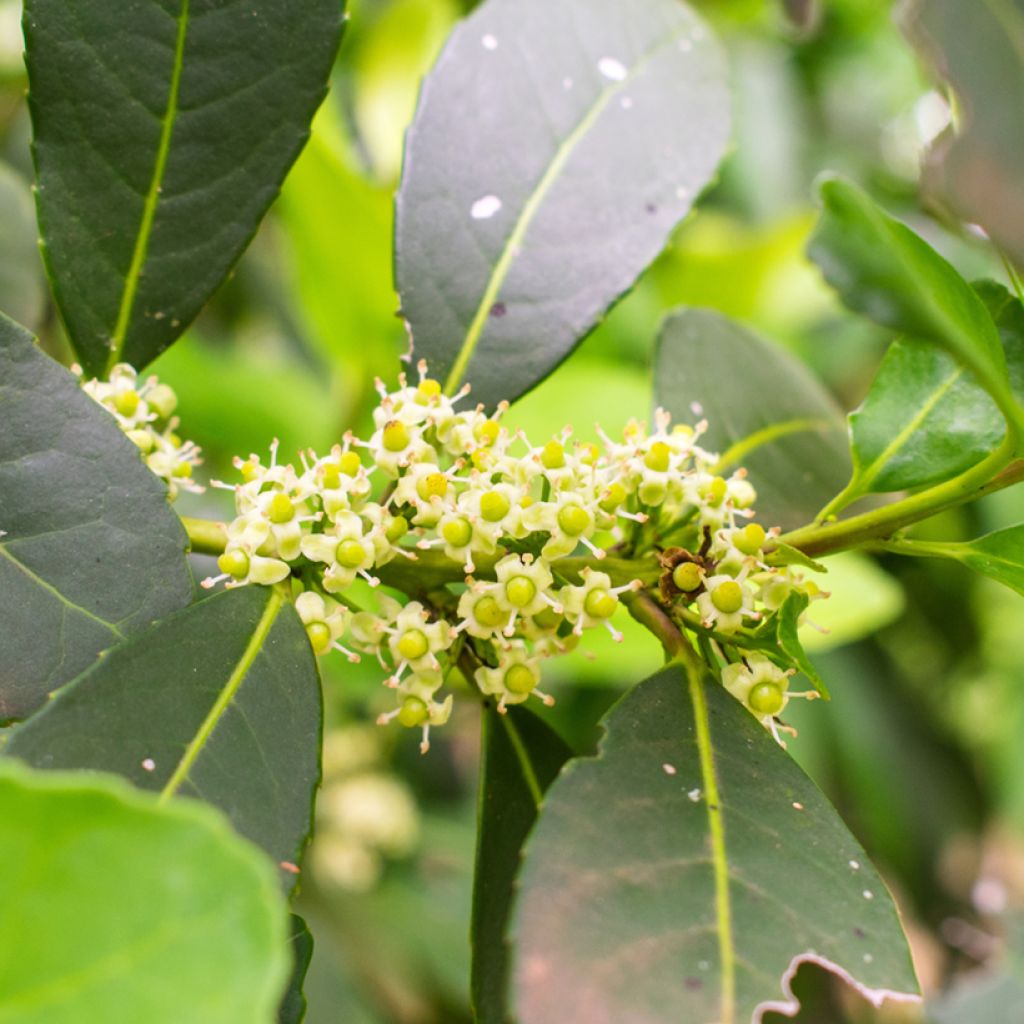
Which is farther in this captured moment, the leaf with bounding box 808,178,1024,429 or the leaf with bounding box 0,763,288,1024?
the leaf with bounding box 808,178,1024,429

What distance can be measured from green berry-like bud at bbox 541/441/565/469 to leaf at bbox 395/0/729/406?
8.0 inches

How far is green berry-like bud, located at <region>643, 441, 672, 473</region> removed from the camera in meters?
0.96

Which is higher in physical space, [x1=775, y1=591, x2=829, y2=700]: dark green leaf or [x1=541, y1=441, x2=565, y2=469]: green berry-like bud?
[x1=541, y1=441, x2=565, y2=469]: green berry-like bud

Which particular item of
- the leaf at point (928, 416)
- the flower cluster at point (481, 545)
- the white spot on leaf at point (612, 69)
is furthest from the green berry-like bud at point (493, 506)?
the white spot on leaf at point (612, 69)

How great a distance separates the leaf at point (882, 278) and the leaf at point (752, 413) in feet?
1.41

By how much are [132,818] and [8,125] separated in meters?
2.02

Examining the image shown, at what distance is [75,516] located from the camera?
2.92ft

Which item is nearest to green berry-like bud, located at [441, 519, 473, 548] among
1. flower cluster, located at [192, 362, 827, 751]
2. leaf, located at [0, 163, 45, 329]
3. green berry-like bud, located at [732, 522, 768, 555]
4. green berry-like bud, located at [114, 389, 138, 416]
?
flower cluster, located at [192, 362, 827, 751]

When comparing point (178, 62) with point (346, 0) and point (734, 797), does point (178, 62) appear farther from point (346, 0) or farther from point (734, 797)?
point (734, 797)

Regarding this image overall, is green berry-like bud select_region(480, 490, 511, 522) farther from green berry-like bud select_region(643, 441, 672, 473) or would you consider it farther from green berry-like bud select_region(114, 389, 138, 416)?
green berry-like bud select_region(114, 389, 138, 416)

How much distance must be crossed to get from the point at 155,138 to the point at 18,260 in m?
0.52

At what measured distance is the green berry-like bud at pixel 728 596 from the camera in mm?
910

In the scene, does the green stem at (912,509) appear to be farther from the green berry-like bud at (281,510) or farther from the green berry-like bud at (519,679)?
the green berry-like bud at (281,510)

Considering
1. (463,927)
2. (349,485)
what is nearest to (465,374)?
(349,485)
